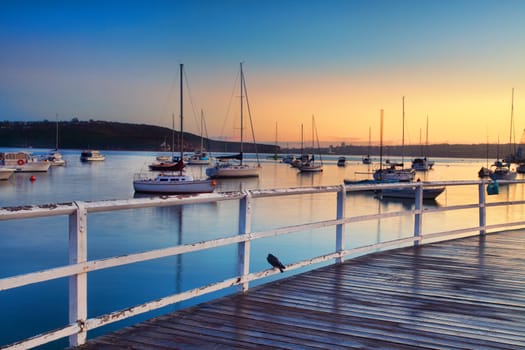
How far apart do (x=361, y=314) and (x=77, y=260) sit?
249 centimetres

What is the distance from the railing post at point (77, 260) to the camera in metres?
3.50

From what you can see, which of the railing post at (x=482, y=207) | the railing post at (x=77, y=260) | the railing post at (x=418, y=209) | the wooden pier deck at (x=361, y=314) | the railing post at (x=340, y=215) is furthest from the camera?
the railing post at (x=482, y=207)

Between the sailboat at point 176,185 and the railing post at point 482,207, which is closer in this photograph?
the railing post at point 482,207

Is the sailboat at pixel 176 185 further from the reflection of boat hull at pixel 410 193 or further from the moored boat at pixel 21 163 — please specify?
the moored boat at pixel 21 163

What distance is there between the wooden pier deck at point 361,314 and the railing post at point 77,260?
24 centimetres

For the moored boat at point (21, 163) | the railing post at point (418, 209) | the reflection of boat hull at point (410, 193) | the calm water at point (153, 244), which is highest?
the railing post at point (418, 209)

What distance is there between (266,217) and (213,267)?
14966 mm

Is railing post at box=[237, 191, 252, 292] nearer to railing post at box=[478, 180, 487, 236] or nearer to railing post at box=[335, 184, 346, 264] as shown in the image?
railing post at box=[335, 184, 346, 264]

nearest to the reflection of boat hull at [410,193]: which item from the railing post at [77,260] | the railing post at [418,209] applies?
the railing post at [418,209]

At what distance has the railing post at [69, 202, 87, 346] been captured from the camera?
11.5 feet

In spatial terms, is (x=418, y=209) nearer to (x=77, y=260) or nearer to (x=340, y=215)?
(x=340, y=215)

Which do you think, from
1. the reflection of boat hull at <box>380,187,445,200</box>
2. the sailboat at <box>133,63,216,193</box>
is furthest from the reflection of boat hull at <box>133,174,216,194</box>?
the reflection of boat hull at <box>380,187,445,200</box>

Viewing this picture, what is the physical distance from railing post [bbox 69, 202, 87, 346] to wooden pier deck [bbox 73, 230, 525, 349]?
9.5 inches

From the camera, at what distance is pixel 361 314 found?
4570 mm
